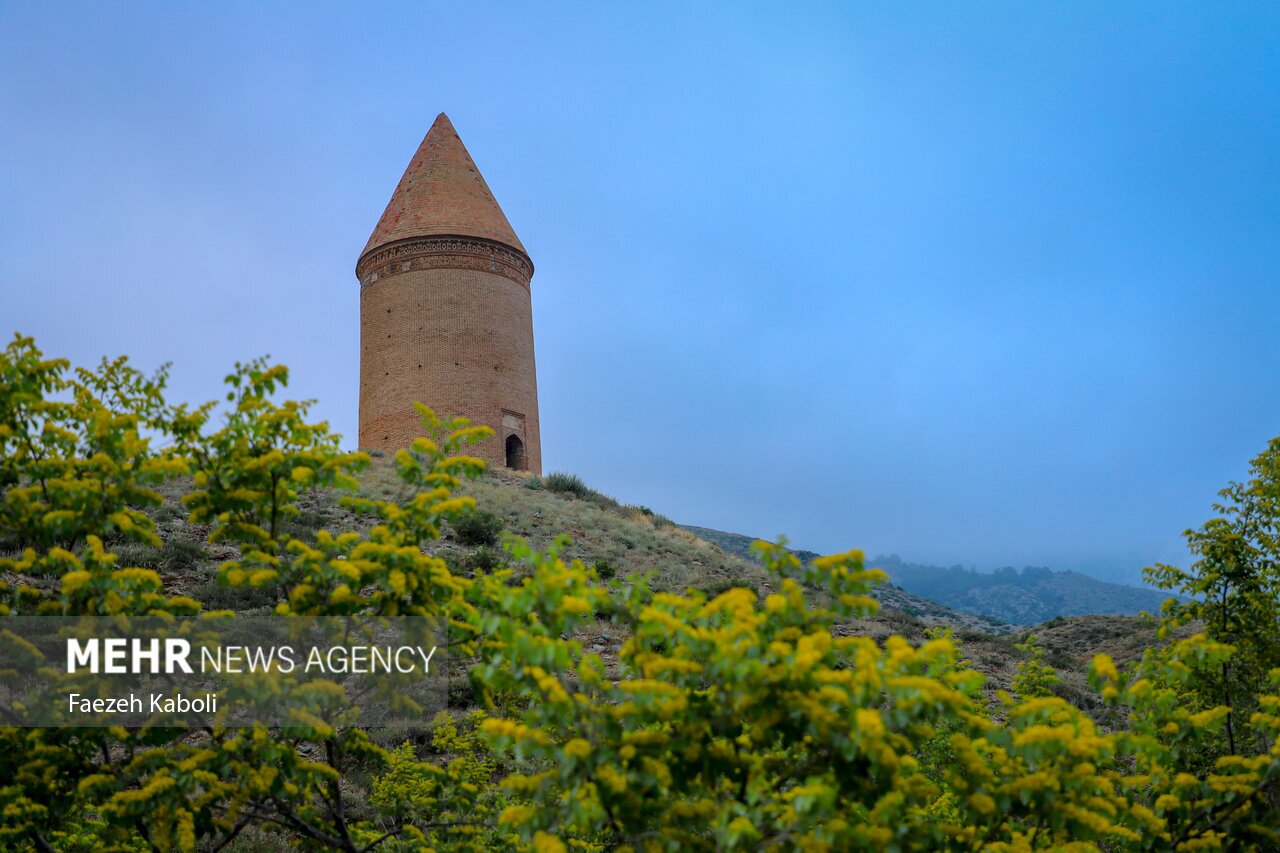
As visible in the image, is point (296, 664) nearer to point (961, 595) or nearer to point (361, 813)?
point (361, 813)

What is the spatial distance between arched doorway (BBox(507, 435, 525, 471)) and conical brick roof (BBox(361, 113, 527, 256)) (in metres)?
5.54

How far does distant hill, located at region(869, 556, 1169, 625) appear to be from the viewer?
393 ft

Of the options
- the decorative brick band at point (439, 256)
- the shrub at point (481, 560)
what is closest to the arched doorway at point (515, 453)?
the decorative brick band at point (439, 256)

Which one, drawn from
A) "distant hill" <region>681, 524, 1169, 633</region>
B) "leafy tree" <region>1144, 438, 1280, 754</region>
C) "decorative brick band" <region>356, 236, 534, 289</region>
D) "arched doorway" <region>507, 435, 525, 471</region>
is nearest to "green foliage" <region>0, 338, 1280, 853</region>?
"leafy tree" <region>1144, 438, 1280, 754</region>

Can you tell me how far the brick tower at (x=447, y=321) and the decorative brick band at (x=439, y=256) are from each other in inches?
1.1

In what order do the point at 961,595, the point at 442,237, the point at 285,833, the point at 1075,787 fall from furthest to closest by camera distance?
1. the point at 961,595
2. the point at 442,237
3. the point at 285,833
4. the point at 1075,787

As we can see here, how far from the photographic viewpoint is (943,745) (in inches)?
313

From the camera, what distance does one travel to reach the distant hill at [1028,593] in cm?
11981

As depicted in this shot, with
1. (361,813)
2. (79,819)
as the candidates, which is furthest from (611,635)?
(79,819)

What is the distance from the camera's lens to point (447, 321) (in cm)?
2655

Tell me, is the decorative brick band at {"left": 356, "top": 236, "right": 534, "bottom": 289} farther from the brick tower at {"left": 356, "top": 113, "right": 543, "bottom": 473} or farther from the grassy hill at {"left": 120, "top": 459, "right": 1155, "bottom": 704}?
the grassy hill at {"left": 120, "top": 459, "right": 1155, "bottom": 704}

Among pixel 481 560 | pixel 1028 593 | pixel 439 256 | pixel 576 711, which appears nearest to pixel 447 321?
pixel 439 256

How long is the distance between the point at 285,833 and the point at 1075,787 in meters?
6.10

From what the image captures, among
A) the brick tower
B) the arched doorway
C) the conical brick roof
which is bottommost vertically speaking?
the arched doorway
